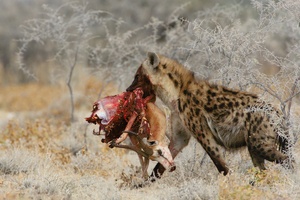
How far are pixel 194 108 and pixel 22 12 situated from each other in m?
25.1

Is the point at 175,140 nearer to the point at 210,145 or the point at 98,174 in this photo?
the point at 210,145

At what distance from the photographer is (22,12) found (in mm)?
32531

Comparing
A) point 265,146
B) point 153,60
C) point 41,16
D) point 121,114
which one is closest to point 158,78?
point 153,60

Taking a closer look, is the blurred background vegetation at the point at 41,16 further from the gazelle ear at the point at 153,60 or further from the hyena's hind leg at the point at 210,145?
the hyena's hind leg at the point at 210,145

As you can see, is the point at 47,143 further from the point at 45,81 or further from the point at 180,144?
the point at 45,81

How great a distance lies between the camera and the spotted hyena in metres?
8.20

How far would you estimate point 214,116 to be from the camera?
8.44 metres

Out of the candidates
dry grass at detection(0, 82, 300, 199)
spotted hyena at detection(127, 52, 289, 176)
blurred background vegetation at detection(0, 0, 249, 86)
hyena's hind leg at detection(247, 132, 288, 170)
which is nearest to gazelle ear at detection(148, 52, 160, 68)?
spotted hyena at detection(127, 52, 289, 176)

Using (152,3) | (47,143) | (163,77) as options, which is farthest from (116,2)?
(163,77)

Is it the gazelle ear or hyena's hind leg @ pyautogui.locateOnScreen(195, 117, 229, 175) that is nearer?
hyena's hind leg @ pyautogui.locateOnScreen(195, 117, 229, 175)

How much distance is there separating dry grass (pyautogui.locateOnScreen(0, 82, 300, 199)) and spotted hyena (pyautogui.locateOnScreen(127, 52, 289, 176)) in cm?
27

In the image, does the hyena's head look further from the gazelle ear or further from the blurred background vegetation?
the blurred background vegetation

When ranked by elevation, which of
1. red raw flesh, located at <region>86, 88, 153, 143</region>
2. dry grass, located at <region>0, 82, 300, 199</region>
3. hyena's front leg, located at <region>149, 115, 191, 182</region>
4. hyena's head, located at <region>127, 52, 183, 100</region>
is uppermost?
hyena's head, located at <region>127, 52, 183, 100</region>

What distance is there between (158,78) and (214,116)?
81 cm
